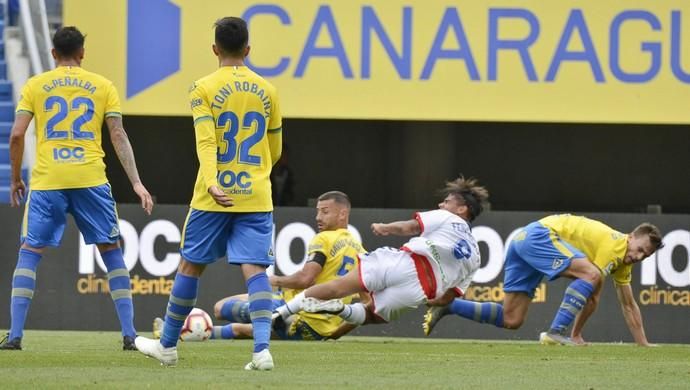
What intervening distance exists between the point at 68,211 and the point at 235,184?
80.3 inches

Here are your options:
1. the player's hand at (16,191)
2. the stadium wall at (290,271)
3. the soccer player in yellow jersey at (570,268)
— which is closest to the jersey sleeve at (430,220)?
the soccer player in yellow jersey at (570,268)

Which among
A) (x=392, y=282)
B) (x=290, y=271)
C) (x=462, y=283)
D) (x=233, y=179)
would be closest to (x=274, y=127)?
(x=233, y=179)

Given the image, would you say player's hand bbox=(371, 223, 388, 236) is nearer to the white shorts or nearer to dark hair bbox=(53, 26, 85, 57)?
the white shorts

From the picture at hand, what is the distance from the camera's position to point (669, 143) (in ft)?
74.3

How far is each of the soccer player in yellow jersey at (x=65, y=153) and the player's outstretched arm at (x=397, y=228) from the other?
2044 mm

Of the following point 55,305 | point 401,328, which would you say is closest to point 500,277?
point 401,328

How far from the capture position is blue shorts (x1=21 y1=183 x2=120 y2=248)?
9797 millimetres

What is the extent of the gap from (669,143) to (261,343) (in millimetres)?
15337

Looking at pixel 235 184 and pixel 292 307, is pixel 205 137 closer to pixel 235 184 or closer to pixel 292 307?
pixel 235 184

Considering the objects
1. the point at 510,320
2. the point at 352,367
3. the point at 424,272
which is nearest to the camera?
the point at 352,367

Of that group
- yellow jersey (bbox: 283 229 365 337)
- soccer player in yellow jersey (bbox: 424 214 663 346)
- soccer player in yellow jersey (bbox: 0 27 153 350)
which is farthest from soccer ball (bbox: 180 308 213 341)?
soccer player in yellow jersey (bbox: 0 27 153 350)

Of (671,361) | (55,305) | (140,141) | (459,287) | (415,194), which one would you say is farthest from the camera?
(140,141)

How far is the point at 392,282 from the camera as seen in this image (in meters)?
12.1

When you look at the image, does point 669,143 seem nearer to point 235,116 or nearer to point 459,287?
point 459,287
